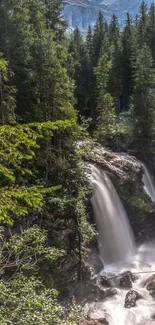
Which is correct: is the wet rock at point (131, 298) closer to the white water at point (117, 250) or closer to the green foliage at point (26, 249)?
the white water at point (117, 250)

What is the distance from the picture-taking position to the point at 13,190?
18.6 ft

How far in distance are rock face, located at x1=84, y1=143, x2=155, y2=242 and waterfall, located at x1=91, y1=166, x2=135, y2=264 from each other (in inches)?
29.8

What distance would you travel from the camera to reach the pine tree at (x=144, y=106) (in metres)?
29.6

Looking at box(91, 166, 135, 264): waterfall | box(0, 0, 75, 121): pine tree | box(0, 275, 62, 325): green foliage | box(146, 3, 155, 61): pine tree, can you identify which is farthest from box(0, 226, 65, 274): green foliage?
box(146, 3, 155, 61): pine tree

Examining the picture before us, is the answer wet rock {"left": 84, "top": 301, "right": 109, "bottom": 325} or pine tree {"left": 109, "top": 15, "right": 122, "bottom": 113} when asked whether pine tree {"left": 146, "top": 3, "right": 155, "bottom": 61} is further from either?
wet rock {"left": 84, "top": 301, "right": 109, "bottom": 325}

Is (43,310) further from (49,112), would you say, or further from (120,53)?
(120,53)

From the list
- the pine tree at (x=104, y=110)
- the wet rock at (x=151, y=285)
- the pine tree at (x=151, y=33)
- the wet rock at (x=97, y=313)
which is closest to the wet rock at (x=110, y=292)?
the wet rock at (x=97, y=313)

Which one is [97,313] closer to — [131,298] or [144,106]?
[131,298]

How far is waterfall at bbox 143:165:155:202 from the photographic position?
27.1 m

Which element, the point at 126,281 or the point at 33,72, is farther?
the point at 33,72

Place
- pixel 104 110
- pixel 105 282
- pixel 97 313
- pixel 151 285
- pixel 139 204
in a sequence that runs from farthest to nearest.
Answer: pixel 104 110 < pixel 139 204 < pixel 105 282 < pixel 151 285 < pixel 97 313

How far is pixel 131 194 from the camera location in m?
23.4

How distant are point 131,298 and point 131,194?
9.02 m

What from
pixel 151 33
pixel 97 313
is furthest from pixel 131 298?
pixel 151 33
